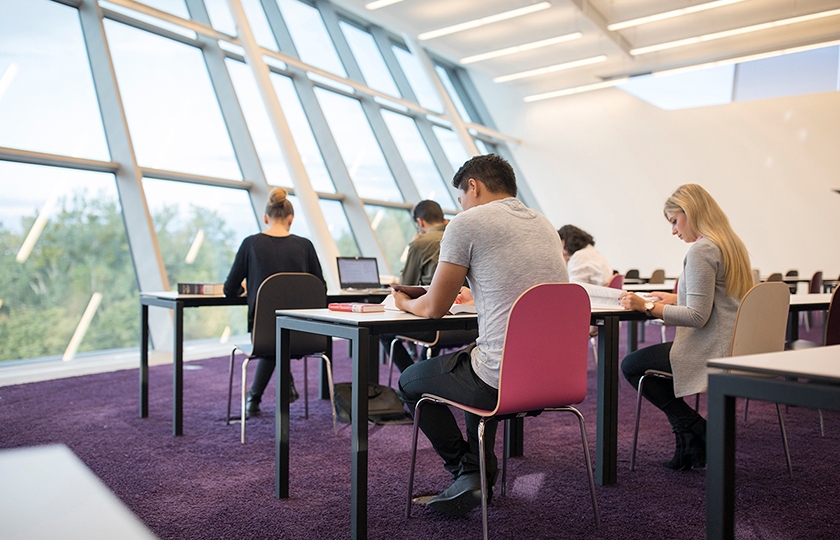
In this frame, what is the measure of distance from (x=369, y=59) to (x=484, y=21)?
1.75m

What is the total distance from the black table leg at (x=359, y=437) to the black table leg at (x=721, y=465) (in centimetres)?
100

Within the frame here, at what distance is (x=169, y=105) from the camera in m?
5.77

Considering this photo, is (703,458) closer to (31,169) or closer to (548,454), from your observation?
(548,454)

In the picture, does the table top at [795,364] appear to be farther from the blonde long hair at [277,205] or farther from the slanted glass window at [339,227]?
the slanted glass window at [339,227]

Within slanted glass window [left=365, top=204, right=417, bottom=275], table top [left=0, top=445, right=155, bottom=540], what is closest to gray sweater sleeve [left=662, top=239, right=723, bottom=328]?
table top [left=0, top=445, right=155, bottom=540]

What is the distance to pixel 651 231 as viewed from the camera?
10.7 m

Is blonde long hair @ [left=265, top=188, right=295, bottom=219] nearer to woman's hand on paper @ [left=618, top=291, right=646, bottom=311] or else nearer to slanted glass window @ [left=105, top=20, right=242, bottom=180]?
woman's hand on paper @ [left=618, top=291, right=646, bottom=311]

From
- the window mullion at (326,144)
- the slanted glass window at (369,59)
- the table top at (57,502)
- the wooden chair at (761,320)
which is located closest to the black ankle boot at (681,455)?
the wooden chair at (761,320)

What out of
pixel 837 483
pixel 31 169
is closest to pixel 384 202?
pixel 31 169

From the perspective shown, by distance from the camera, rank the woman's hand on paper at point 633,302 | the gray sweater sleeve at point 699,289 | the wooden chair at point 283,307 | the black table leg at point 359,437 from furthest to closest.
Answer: the wooden chair at point 283,307 < the woman's hand on paper at point 633,302 < the gray sweater sleeve at point 699,289 < the black table leg at point 359,437

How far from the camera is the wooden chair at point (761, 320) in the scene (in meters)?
2.15

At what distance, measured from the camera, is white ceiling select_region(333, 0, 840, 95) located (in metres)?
7.80

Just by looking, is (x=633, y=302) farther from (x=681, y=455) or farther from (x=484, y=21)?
(x=484, y=21)

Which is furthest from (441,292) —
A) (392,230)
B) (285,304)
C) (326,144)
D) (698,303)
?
(392,230)
